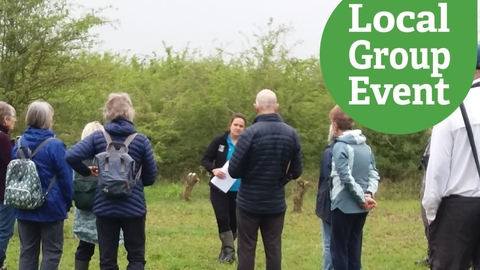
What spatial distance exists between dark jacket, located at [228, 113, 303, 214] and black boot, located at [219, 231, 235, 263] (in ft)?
5.45

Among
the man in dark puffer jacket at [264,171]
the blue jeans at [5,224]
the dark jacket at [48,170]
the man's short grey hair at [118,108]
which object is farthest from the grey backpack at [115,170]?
the blue jeans at [5,224]

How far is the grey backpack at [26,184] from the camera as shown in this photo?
607cm

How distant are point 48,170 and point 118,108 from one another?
96cm

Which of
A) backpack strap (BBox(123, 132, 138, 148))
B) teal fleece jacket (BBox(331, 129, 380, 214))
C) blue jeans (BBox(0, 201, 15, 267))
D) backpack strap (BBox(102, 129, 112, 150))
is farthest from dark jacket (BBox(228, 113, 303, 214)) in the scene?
blue jeans (BBox(0, 201, 15, 267))

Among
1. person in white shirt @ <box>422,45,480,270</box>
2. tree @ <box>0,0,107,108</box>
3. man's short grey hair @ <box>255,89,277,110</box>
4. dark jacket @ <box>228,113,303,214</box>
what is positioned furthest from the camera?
tree @ <box>0,0,107,108</box>

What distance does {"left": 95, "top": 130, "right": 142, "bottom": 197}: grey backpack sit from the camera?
564cm

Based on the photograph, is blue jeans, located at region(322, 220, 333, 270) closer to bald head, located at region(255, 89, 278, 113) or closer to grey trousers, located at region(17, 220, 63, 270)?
bald head, located at region(255, 89, 278, 113)

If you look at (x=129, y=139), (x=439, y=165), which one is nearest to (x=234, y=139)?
(x=129, y=139)

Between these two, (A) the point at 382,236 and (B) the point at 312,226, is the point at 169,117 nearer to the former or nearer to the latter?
(B) the point at 312,226

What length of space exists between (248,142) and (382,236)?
5.50 meters

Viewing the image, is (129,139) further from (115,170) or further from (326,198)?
(326,198)

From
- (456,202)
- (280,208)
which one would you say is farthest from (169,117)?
(456,202)

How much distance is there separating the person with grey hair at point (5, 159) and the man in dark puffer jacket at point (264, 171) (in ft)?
7.88

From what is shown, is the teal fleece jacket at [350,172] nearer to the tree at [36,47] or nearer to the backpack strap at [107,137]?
the backpack strap at [107,137]
